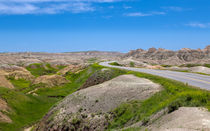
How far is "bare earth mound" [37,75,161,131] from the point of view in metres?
23.8

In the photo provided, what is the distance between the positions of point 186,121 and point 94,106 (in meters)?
15.3

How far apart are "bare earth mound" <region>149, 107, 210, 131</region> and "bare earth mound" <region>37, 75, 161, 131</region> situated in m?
9.07

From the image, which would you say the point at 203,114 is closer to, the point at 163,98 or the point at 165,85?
the point at 163,98

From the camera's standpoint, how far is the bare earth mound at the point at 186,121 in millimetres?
11524

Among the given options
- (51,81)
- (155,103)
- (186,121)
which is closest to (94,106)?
(155,103)

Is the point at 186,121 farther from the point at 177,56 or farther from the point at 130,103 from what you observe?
the point at 177,56

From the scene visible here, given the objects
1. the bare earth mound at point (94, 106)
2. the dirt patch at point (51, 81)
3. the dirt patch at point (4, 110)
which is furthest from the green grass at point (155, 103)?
the dirt patch at point (51, 81)

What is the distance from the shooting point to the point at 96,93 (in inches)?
1182

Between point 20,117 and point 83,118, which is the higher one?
point 83,118

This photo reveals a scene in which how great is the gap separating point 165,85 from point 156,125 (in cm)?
1239

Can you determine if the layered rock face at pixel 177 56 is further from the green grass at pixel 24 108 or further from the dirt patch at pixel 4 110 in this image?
the dirt patch at pixel 4 110

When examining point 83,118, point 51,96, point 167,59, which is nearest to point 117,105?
point 83,118

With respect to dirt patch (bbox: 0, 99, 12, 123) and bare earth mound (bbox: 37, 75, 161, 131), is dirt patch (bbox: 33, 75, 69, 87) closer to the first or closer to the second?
dirt patch (bbox: 0, 99, 12, 123)

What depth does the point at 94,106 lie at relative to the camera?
86.2 feet
